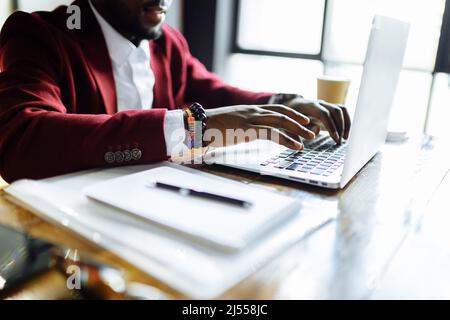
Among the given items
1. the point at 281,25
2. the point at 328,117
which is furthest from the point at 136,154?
the point at 281,25

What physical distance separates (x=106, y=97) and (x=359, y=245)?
76 centimetres

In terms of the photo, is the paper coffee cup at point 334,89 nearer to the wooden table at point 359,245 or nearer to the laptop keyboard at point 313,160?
the laptop keyboard at point 313,160

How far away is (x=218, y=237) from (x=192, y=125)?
0.36m

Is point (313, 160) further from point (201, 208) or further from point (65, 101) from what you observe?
point (65, 101)

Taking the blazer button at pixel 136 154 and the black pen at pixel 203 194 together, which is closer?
the black pen at pixel 203 194

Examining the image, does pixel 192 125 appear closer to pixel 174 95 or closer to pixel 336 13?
pixel 174 95

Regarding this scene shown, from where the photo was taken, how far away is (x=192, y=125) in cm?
73

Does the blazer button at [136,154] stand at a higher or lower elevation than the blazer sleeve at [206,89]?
lower

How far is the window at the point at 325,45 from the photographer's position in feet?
6.62

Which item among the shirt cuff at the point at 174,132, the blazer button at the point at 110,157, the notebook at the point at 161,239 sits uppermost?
the shirt cuff at the point at 174,132

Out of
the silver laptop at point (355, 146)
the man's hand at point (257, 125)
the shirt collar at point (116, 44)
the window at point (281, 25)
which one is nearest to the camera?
the silver laptop at point (355, 146)

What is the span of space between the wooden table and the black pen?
82 millimetres

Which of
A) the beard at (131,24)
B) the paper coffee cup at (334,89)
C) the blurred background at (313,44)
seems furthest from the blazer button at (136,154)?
the blurred background at (313,44)

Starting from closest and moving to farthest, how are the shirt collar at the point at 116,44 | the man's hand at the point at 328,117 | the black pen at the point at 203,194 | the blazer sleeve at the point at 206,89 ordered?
the black pen at the point at 203,194 → the man's hand at the point at 328,117 → the shirt collar at the point at 116,44 → the blazer sleeve at the point at 206,89
